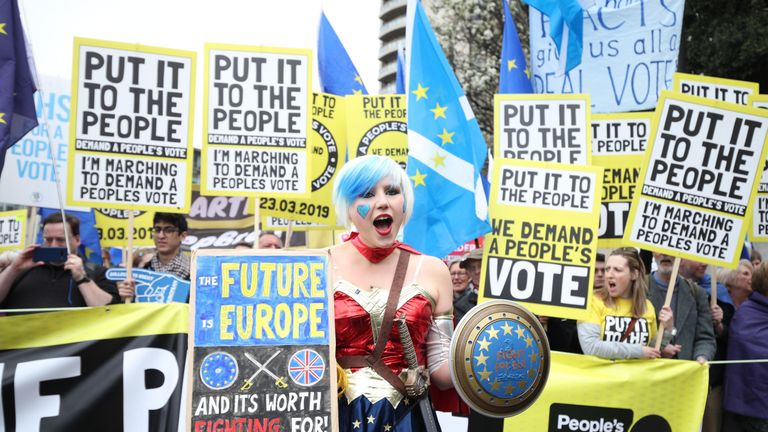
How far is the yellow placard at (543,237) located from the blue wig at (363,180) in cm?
309

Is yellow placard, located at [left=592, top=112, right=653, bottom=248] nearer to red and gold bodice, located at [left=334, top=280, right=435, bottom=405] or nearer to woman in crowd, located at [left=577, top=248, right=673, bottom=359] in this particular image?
woman in crowd, located at [left=577, top=248, right=673, bottom=359]

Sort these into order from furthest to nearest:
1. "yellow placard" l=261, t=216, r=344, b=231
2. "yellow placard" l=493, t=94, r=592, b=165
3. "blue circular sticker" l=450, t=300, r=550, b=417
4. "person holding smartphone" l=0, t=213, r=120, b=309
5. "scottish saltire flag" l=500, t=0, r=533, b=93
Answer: "scottish saltire flag" l=500, t=0, r=533, b=93 < "yellow placard" l=261, t=216, r=344, b=231 < "yellow placard" l=493, t=94, r=592, b=165 < "person holding smartphone" l=0, t=213, r=120, b=309 < "blue circular sticker" l=450, t=300, r=550, b=417

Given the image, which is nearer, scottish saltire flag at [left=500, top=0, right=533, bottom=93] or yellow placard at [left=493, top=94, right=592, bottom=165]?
yellow placard at [left=493, top=94, right=592, bottom=165]

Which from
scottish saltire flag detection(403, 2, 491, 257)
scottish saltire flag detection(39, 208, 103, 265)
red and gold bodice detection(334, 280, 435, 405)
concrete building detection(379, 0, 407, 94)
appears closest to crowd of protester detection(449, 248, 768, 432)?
scottish saltire flag detection(403, 2, 491, 257)

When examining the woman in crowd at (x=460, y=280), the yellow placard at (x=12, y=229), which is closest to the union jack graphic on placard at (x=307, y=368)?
the woman in crowd at (x=460, y=280)

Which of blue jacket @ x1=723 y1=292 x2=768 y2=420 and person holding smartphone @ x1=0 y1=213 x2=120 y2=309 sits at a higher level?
person holding smartphone @ x1=0 y1=213 x2=120 y2=309

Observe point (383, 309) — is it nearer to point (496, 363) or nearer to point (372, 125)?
point (496, 363)

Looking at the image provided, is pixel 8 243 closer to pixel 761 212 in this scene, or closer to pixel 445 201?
pixel 445 201

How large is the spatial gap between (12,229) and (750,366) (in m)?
7.24

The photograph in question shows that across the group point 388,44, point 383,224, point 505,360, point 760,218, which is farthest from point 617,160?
point 388,44

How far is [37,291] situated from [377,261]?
12.4 ft

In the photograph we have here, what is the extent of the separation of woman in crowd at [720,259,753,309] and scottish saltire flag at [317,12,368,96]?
16.3 feet

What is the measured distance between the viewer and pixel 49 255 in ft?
20.0

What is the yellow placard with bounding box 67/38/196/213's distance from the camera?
23.4 ft
